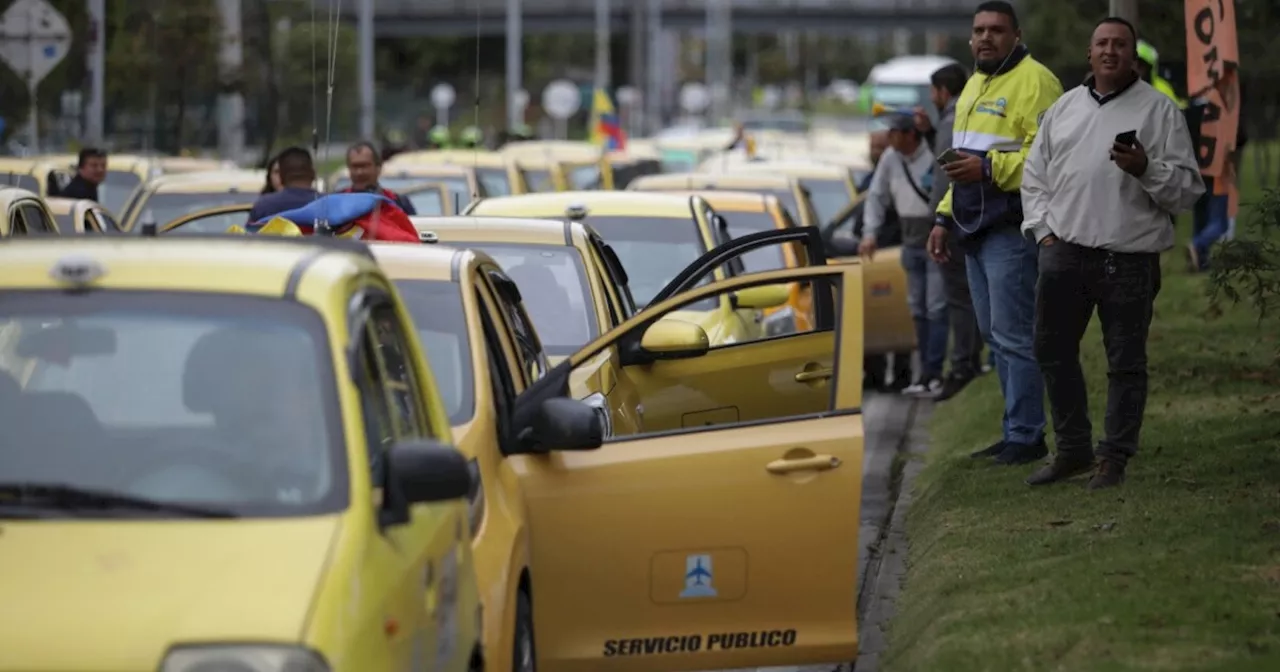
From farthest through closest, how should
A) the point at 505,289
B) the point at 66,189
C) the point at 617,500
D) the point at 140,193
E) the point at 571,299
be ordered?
the point at 66,189
the point at 140,193
the point at 571,299
the point at 505,289
the point at 617,500

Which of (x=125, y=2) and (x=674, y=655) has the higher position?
(x=125, y=2)

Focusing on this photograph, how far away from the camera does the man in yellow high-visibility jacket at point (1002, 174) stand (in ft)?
37.0

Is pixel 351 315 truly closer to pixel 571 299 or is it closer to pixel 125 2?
pixel 571 299

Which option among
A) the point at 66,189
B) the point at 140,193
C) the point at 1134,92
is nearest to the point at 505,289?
the point at 1134,92

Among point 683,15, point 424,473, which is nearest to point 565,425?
point 424,473

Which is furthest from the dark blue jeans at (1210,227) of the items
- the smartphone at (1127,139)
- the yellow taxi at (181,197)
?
the smartphone at (1127,139)

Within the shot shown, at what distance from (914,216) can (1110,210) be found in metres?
7.80

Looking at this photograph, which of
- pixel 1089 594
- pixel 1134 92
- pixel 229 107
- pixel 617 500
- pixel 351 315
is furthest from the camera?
pixel 229 107

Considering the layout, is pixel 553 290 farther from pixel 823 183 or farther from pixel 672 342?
pixel 823 183

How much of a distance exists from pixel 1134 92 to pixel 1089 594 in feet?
8.51

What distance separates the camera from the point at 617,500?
7426 mm

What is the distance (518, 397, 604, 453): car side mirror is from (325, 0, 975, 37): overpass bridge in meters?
86.2

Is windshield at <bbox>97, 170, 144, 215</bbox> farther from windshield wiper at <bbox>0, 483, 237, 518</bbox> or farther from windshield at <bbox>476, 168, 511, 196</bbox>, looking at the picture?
windshield wiper at <bbox>0, 483, 237, 518</bbox>

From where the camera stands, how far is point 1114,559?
8.80 metres
